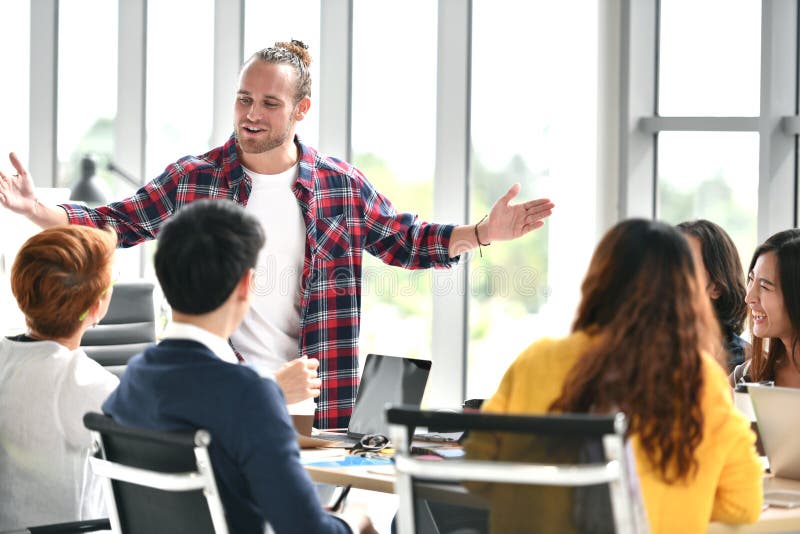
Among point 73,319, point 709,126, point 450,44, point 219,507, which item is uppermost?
point 450,44

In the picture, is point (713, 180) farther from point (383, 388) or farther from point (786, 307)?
point (383, 388)

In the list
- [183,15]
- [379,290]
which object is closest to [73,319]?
[379,290]

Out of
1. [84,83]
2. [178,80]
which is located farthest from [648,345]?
[84,83]

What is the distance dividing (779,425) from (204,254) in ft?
4.48

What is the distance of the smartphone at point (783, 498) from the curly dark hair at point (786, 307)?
2.03 ft

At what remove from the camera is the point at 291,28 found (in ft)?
17.1

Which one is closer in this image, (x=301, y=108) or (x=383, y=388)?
(x=383, y=388)

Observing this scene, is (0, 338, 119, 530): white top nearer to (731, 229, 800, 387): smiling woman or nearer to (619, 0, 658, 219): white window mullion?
(731, 229, 800, 387): smiling woman

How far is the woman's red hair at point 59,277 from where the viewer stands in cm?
234

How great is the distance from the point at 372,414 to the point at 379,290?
2.34 meters

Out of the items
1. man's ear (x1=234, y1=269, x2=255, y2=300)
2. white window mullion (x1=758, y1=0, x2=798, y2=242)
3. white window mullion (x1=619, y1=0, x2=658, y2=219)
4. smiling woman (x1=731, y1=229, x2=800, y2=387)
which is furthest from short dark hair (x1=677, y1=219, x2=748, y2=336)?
man's ear (x1=234, y1=269, x2=255, y2=300)

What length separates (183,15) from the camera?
5.35 meters

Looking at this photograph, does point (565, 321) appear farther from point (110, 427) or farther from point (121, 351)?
point (110, 427)

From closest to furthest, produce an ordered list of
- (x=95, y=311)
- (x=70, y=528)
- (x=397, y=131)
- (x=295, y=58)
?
(x=70, y=528) < (x=95, y=311) < (x=295, y=58) < (x=397, y=131)
